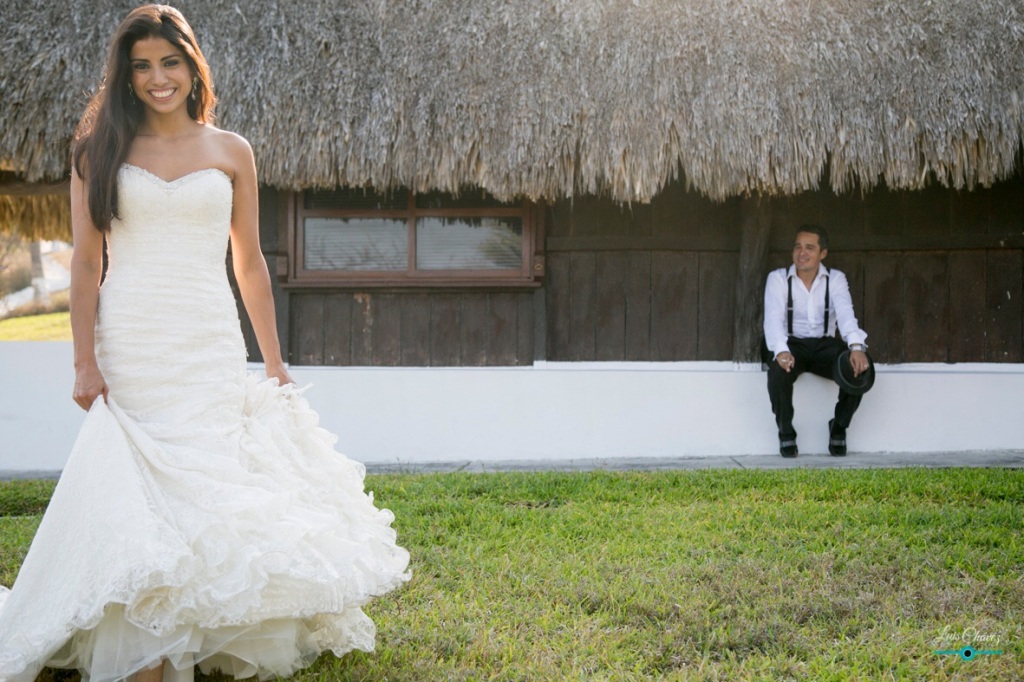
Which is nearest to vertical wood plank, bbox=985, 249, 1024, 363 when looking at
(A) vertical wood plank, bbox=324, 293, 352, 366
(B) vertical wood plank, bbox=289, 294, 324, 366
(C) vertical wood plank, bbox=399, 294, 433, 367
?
(C) vertical wood plank, bbox=399, 294, 433, 367

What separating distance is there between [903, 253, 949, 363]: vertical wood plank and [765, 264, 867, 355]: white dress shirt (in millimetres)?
662

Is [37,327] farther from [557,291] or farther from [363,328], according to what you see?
[557,291]

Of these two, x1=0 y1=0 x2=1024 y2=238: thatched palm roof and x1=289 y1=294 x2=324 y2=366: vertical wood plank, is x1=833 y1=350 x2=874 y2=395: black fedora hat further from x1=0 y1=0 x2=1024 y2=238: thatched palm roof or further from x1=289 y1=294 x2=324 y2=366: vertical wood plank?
x1=289 y1=294 x2=324 y2=366: vertical wood plank

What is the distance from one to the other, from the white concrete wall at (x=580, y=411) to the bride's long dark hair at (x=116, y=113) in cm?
359

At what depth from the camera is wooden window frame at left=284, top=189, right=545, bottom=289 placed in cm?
570

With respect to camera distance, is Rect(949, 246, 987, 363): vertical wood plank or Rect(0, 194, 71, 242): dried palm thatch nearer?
Rect(949, 246, 987, 363): vertical wood plank

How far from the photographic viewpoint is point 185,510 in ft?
6.31

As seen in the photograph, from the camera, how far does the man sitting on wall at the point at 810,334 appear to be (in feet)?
16.9

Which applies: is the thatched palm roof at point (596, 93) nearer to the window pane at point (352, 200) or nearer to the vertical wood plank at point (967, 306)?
the window pane at point (352, 200)

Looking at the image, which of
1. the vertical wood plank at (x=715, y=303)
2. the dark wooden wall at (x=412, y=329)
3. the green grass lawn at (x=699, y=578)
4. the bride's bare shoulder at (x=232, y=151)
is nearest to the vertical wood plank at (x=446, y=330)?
the dark wooden wall at (x=412, y=329)

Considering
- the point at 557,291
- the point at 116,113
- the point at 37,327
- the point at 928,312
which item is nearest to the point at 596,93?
the point at 557,291

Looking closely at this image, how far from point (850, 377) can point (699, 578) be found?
269 centimetres

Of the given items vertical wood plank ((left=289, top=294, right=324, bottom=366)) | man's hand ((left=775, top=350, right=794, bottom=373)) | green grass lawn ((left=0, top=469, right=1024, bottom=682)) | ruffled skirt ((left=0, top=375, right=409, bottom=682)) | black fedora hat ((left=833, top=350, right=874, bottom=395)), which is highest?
vertical wood plank ((left=289, top=294, right=324, bottom=366))

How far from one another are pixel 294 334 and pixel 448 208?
1415mm
